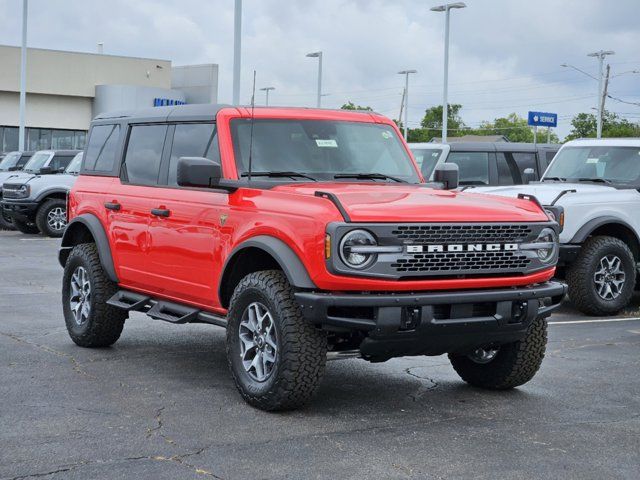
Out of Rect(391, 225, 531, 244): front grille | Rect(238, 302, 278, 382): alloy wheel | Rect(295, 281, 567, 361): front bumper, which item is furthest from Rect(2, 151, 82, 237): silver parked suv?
Rect(295, 281, 567, 361): front bumper

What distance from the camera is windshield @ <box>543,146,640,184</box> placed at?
41.5 feet

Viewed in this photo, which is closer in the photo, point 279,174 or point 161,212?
point 279,174

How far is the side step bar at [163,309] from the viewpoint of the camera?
7327 millimetres

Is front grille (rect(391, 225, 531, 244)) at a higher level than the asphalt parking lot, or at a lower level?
higher

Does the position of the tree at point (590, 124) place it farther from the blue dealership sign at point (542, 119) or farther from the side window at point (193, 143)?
the side window at point (193, 143)

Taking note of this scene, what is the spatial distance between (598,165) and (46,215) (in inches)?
524

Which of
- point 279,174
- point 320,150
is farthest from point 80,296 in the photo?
point 320,150

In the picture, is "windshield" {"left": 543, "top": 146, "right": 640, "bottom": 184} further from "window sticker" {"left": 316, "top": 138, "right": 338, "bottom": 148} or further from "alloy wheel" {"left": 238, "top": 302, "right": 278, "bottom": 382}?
"alloy wheel" {"left": 238, "top": 302, "right": 278, "bottom": 382}

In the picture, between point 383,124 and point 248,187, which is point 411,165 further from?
point 248,187

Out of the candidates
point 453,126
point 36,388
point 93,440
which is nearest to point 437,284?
point 93,440

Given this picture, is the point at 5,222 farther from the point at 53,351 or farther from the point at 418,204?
the point at 418,204

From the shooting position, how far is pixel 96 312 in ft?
28.1

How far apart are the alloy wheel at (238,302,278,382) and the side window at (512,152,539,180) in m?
11.9

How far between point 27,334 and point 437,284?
469cm
